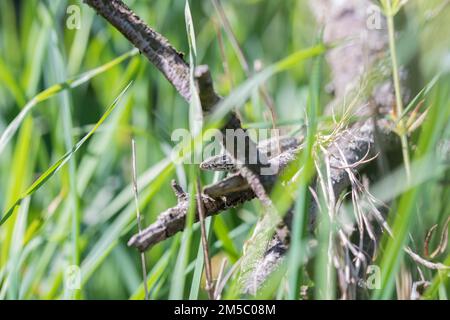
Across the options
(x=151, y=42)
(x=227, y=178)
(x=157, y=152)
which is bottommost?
(x=227, y=178)

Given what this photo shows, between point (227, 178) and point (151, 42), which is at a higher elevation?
point (151, 42)

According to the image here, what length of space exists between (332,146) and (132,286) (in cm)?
63

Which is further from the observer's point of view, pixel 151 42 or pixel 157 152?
pixel 157 152

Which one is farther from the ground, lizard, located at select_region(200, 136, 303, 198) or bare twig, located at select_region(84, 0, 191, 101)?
bare twig, located at select_region(84, 0, 191, 101)

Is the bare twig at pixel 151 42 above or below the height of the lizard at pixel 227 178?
above

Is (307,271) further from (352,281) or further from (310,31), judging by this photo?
(310,31)

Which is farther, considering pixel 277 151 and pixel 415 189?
pixel 277 151

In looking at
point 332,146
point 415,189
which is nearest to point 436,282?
point 415,189

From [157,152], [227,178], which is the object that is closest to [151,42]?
[227,178]

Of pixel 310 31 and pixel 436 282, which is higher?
pixel 310 31

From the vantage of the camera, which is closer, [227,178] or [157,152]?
[227,178]

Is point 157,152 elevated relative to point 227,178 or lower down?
elevated

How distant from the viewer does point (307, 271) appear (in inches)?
36.8

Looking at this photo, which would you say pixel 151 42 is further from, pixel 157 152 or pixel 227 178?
pixel 157 152
